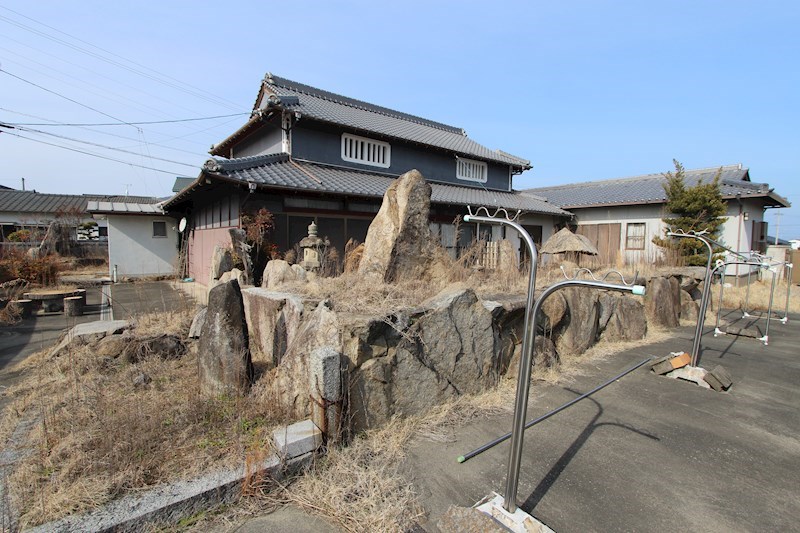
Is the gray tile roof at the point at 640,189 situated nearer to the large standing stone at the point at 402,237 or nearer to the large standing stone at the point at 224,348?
the large standing stone at the point at 402,237

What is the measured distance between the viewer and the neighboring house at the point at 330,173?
371 inches

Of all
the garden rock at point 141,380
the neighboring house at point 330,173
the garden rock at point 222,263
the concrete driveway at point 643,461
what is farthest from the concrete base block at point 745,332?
the garden rock at point 222,263

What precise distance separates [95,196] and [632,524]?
34.4 m

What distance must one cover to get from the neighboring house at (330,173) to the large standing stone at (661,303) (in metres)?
5.57

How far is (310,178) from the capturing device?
9859mm

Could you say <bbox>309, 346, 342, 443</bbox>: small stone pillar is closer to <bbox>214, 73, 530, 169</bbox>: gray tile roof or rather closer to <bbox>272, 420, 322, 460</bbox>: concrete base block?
<bbox>272, 420, 322, 460</bbox>: concrete base block

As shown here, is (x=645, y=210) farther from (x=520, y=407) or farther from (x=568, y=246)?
(x=520, y=407)

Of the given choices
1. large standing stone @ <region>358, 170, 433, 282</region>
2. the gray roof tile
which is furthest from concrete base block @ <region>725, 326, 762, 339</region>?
the gray roof tile

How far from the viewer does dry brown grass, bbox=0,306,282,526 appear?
215 centimetres

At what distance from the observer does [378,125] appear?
45.1 feet

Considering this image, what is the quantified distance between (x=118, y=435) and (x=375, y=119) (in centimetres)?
1392

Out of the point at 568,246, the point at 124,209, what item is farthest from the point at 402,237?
the point at 124,209

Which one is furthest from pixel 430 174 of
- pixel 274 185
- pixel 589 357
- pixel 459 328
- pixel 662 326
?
pixel 459 328

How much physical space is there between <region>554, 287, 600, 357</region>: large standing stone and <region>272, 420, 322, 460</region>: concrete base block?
3.93 m
